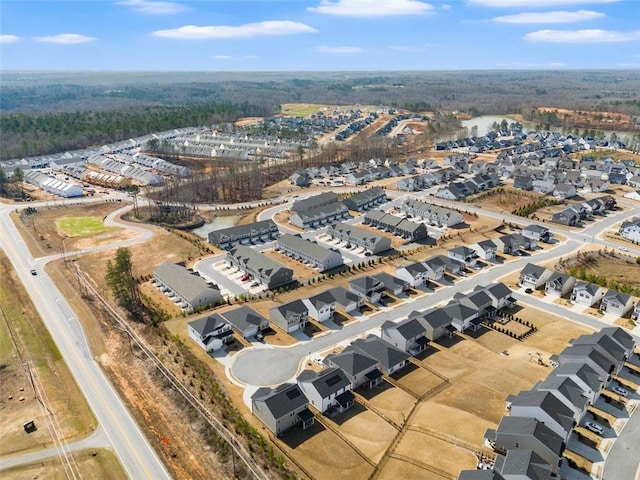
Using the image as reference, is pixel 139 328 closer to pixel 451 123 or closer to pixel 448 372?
pixel 448 372

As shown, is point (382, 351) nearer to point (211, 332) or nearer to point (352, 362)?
point (352, 362)

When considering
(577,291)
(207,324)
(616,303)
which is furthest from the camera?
(577,291)

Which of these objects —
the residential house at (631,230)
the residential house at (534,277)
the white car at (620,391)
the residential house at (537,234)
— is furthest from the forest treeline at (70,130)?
the white car at (620,391)

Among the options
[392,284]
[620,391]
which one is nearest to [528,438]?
[620,391]

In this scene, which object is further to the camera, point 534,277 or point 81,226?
point 81,226

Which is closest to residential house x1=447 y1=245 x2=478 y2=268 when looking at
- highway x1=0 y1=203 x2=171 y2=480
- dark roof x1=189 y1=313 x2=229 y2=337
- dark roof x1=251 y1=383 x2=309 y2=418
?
dark roof x1=189 y1=313 x2=229 y2=337

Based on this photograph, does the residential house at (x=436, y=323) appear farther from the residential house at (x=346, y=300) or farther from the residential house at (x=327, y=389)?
the residential house at (x=327, y=389)
